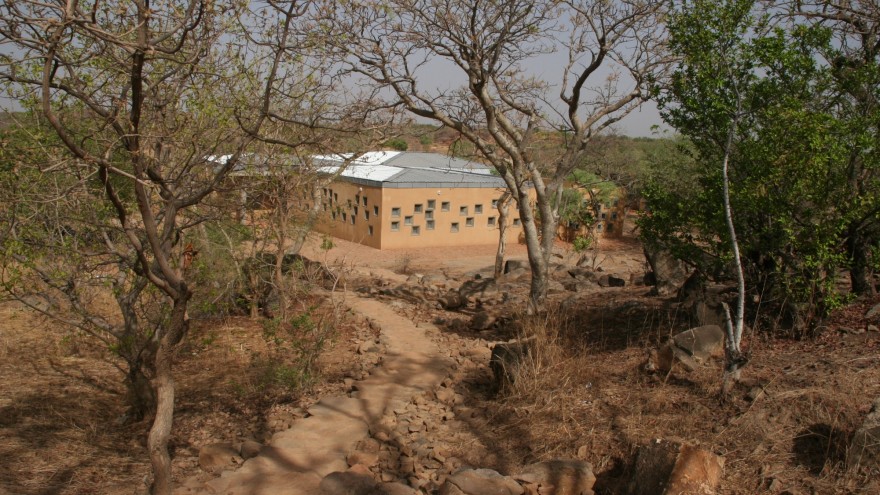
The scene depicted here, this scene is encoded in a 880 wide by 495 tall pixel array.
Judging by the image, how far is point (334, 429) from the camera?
6078 millimetres

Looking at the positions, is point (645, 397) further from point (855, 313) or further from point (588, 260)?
point (588, 260)

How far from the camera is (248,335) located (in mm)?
9977

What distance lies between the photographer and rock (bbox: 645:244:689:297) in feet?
33.5

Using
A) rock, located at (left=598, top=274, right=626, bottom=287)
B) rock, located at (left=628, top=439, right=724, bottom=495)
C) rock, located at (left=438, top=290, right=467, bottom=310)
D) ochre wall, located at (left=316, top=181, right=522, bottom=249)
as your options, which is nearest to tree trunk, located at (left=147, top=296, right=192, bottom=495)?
rock, located at (left=628, top=439, right=724, bottom=495)

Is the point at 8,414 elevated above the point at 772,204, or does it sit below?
below

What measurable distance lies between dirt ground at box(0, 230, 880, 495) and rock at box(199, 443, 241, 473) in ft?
0.50

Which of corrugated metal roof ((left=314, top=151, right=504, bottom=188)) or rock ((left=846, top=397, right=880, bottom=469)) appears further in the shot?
corrugated metal roof ((left=314, top=151, right=504, bottom=188))

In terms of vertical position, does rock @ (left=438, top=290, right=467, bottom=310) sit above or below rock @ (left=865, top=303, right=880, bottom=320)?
below

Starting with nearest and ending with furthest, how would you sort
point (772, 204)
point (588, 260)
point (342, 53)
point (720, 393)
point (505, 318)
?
point (720, 393) < point (772, 204) < point (342, 53) < point (505, 318) < point (588, 260)

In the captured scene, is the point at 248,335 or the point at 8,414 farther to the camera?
the point at 248,335

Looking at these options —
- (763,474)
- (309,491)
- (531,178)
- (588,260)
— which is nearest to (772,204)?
(763,474)

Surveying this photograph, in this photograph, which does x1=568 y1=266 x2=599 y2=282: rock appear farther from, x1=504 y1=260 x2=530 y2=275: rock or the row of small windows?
the row of small windows

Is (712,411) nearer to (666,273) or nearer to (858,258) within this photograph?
(858,258)

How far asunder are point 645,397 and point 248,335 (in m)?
6.11
